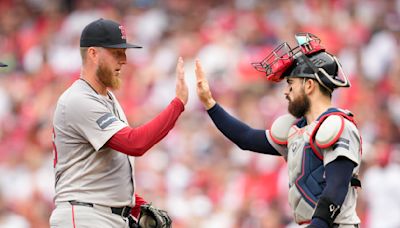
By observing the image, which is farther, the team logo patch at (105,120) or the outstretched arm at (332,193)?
the team logo patch at (105,120)

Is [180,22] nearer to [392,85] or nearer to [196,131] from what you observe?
[196,131]

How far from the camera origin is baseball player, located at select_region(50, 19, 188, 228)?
17.7ft

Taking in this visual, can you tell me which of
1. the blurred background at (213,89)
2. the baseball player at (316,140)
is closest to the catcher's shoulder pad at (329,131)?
the baseball player at (316,140)

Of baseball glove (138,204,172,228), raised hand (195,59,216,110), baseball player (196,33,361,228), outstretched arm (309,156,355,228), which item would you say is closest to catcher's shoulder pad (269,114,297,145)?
baseball player (196,33,361,228)

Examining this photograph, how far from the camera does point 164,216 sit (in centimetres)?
580

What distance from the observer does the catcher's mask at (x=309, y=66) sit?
5.35 m

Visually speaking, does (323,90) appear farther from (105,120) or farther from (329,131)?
(105,120)

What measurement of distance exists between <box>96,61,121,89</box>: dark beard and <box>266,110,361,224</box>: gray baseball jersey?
42.6 inches

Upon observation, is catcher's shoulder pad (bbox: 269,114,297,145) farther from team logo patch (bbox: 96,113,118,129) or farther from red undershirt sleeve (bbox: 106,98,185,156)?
team logo patch (bbox: 96,113,118,129)

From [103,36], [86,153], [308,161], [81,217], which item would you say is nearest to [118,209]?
[81,217]

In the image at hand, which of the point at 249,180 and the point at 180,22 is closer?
the point at 249,180

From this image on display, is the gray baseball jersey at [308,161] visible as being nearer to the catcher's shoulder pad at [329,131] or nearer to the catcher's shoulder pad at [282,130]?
the catcher's shoulder pad at [329,131]

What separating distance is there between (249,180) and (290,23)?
6.37ft

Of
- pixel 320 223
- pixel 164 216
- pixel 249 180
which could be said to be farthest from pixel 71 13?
pixel 320 223
